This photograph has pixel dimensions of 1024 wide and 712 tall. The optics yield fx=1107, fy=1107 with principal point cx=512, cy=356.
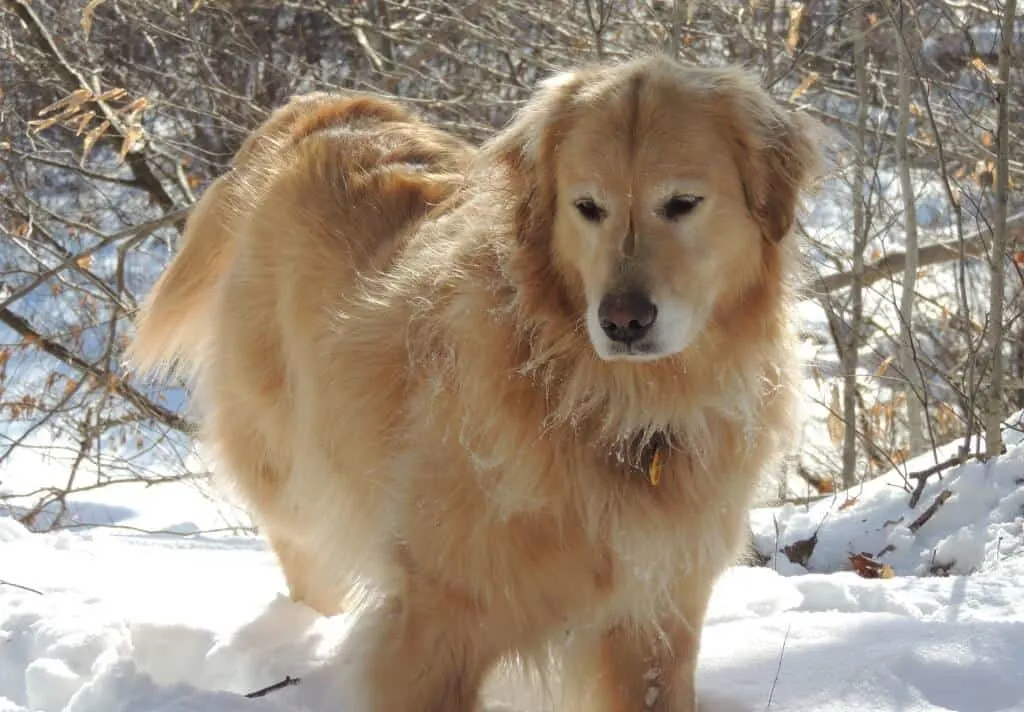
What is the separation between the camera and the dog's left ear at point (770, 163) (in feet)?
8.66

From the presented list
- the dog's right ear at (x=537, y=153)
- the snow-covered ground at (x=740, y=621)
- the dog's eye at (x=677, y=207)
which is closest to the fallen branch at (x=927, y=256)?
the snow-covered ground at (x=740, y=621)

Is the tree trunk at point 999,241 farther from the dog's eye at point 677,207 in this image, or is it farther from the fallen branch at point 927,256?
the dog's eye at point 677,207

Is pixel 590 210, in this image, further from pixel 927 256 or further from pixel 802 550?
pixel 927 256

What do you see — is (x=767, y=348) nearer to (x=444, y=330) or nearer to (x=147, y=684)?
(x=444, y=330)

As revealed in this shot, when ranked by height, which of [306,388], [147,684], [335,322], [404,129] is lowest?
[147,684]

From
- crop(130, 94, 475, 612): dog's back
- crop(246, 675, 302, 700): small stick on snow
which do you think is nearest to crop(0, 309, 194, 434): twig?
crop(130, 94, 475, 612): dog's back

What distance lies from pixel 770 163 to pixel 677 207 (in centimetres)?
32

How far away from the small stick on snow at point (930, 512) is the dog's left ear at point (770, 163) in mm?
1996

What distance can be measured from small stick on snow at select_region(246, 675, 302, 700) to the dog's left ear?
1763mm

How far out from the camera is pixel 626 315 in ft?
7.72

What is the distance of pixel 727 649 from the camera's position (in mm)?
3180

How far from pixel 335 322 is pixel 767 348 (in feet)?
4.11

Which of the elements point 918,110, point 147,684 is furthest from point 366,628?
point 918,110

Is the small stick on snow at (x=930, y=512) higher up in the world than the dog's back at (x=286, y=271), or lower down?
lower down
